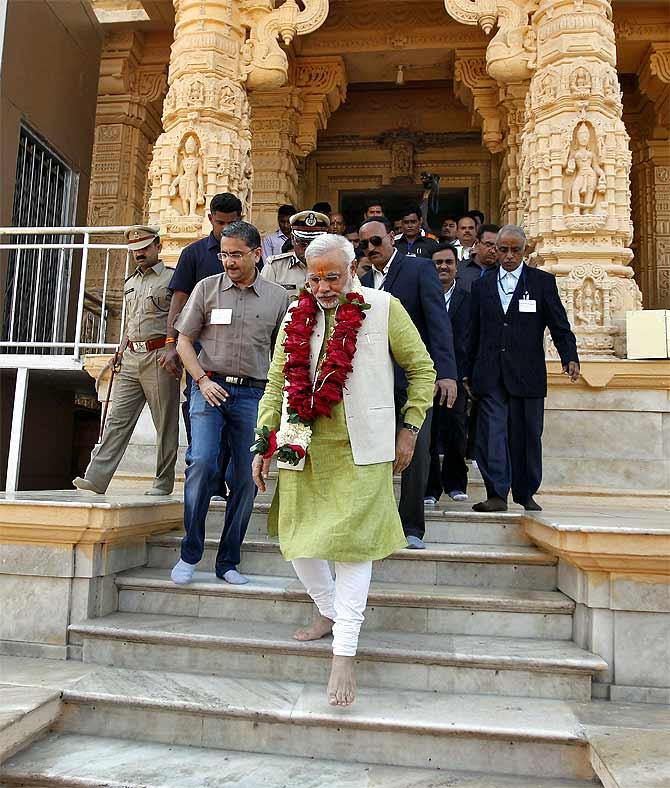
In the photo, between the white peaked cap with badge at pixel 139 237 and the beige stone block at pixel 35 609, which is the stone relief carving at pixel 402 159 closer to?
the white peaked cap with badge at pixel 139 237

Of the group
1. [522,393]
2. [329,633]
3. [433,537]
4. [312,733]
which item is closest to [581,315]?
[522,393]

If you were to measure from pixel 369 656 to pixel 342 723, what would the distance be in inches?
14.9

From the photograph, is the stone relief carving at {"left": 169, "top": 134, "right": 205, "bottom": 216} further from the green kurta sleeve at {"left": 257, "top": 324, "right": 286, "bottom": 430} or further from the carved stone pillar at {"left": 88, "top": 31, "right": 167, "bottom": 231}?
the green kurta sleeve at {"left": 257, "top": 324, "right": 286, "bottom": 430}

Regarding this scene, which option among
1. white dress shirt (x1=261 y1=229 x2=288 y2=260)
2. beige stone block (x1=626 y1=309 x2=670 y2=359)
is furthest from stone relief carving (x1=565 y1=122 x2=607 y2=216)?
white dress shirt (x1=261 y1=229 x2=288 y2=260)

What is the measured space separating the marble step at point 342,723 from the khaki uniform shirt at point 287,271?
8.85ft

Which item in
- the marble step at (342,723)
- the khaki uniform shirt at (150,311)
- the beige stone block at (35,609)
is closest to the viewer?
the marble step at (342,723)

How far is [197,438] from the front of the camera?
3287 mm

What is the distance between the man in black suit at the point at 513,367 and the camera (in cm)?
410

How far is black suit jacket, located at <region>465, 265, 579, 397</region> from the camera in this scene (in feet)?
13.5

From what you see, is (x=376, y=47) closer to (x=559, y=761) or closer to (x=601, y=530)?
(x=601, y=530)

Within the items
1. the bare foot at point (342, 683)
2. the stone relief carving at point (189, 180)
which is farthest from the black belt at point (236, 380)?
the stone relief carving at point (189, 180)

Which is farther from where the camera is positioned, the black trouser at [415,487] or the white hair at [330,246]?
the black trouser at [415,487]

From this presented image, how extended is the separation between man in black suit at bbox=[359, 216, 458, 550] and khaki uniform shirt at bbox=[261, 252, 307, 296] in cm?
109

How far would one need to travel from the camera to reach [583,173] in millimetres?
6344
